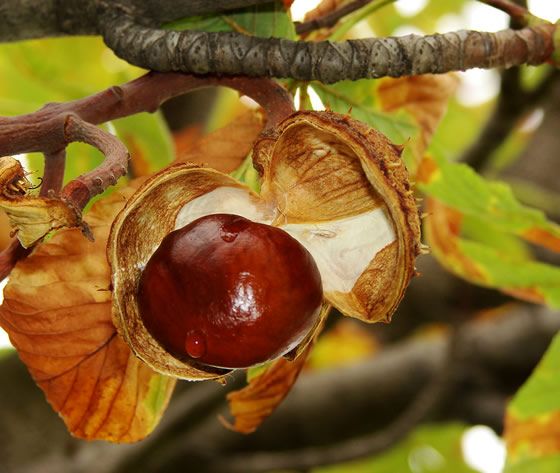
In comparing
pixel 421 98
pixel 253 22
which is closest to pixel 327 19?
pixel 253 22

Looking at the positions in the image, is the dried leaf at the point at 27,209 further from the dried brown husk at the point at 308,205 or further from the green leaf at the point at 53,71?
the green leaf at the point at 53,71

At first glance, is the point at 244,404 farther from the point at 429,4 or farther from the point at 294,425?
the point at 429,4

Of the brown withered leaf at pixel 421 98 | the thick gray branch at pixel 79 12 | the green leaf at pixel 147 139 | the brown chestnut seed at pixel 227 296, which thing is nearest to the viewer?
the brown chestnut seed at pixel 227 296

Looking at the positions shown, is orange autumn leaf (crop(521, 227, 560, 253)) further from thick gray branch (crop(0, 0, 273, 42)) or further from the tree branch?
the tree branch

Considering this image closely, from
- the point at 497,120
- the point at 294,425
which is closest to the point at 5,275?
the point at 497,120

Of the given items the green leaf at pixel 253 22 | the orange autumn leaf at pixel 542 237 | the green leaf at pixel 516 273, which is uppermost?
the green leaf at pixel 253 22

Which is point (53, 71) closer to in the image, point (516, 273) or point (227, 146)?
point (227, 146)

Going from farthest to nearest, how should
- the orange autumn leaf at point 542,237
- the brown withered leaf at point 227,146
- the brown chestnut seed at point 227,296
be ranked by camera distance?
the orange autumn leaf at point 542,237, the brown withered leaf at point 227,146, the brown chestnut seed at point 227,296

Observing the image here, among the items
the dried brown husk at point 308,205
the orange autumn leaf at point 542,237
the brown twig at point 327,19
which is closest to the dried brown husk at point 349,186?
the dried brown husk at point 308,205
